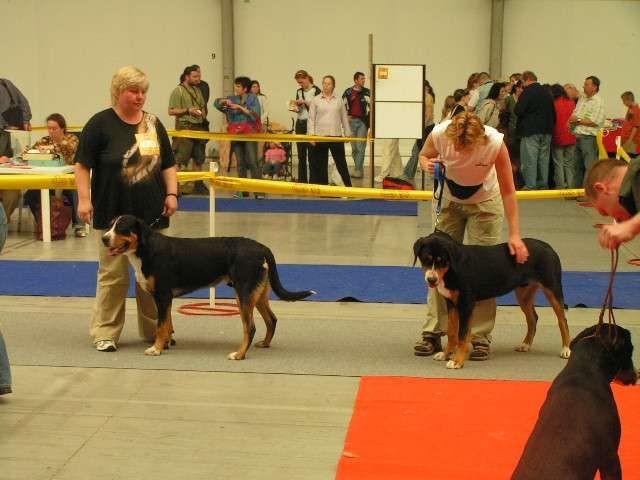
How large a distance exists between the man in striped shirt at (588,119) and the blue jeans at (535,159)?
17.1 inches

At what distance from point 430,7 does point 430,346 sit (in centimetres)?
1510

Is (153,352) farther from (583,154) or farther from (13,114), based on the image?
(583,154)

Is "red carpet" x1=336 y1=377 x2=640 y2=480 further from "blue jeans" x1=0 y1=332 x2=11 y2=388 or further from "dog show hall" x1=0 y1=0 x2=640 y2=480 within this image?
"blue jeans" x1=0 y1=332 x2=11 y2=388

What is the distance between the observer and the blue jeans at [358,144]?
1694 cm

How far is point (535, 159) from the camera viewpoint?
1455 centimetres

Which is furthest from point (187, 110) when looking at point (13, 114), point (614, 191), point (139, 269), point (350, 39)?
point (614, 191)

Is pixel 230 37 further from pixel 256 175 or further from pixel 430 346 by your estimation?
pixel 430 346

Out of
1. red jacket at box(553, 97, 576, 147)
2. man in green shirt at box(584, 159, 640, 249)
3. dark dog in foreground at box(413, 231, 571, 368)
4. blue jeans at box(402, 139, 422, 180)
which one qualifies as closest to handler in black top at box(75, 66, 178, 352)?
dark dog in foreground at box(413, 231, 571, 368)

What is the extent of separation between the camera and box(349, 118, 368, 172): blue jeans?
55.6ft

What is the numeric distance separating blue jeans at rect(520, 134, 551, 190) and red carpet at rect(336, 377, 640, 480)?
9592 mm

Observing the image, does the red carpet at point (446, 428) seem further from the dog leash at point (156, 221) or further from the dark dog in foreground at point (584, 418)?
the dog leash at point (156, 221)

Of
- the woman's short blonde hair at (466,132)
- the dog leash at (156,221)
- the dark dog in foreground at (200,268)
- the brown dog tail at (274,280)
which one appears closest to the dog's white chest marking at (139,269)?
the dark dog in foreground at (200,268)

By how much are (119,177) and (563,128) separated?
32.8 ft

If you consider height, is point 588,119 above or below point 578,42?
below
